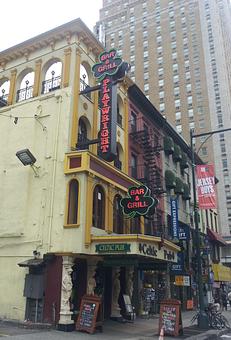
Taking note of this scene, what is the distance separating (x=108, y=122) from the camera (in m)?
18.5

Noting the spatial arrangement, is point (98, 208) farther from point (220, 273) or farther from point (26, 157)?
point (220, 273)

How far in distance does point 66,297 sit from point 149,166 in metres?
13.9

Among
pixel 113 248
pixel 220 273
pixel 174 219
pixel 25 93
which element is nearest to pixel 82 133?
pixel 25 93

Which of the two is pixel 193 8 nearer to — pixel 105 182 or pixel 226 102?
pixel 226 102

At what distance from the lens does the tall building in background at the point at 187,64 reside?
257 ft

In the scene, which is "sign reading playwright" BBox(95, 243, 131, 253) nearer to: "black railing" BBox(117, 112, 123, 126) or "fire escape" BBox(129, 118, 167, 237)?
"fire escape" BBox(129, 118, 167, 237)

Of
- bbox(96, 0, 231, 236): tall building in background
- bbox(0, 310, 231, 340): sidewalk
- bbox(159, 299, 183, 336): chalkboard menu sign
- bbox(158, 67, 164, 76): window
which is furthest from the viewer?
bbox(158, 67, 164, 76): window

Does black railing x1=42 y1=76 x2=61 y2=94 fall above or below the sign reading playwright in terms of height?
above

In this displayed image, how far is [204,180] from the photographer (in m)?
19.6

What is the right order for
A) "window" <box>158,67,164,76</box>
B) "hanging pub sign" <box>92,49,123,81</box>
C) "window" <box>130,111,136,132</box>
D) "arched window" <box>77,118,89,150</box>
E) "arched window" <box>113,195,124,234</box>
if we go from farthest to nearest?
"window" <box>158,67,164,76</box> < "window" <box>130,111,136,132</box> < "arched window" <box>113,195,124,234</box> < "arched window" <box>77,118,89,150</box> < "hanging pub sign" <box>92,49,123,81</box>

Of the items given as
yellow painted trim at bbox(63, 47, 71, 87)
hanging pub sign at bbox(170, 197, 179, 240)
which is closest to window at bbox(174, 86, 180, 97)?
hanging pub sign at bbox(170, 197, 179, 240)

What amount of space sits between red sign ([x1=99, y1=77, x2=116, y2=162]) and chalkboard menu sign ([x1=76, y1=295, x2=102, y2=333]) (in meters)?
6.65

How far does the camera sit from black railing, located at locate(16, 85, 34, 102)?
2138cm

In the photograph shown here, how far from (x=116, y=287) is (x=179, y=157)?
16.9m
